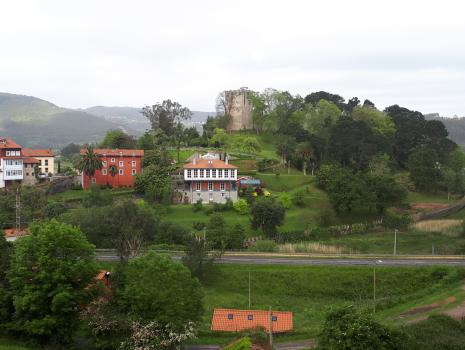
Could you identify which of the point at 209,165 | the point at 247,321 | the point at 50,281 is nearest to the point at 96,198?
the point at 209,165

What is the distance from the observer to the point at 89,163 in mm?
58688

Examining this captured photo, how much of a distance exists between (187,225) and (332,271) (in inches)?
679

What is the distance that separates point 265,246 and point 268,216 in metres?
4.50

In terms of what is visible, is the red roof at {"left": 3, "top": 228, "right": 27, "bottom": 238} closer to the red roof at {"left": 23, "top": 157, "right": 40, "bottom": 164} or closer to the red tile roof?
the red tile roof

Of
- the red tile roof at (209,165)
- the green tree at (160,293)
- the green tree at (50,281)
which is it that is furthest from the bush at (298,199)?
the green tree at (50,281)

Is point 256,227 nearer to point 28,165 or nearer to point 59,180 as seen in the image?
point 59,180

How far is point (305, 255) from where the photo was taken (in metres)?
42.5

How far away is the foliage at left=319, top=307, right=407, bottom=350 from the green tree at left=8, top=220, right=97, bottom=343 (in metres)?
11.7

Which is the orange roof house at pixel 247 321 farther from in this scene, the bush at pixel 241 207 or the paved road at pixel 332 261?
the bush at pixel 241 207

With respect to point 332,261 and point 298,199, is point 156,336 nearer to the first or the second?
point 332,261

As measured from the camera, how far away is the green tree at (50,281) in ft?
79.7

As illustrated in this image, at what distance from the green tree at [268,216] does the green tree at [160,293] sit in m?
22.6

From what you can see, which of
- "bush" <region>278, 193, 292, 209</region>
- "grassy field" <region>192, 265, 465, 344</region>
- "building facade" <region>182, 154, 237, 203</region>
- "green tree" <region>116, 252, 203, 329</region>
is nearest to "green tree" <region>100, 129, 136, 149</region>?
"building facade" <region>182, 154, 237, 203</region>

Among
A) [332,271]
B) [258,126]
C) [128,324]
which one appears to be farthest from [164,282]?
[258,126]
